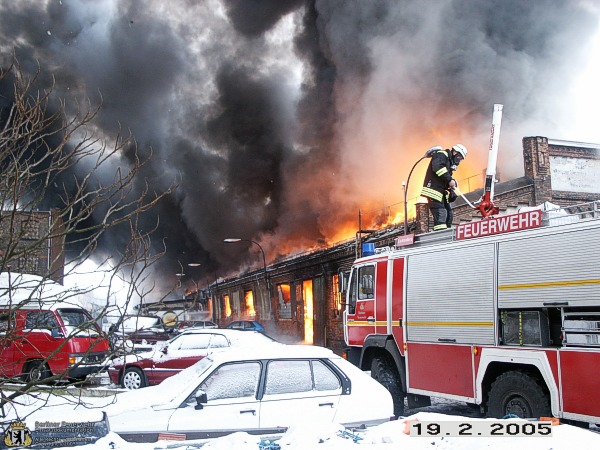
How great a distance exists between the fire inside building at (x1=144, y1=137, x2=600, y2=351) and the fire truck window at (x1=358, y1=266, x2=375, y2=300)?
4055 mm

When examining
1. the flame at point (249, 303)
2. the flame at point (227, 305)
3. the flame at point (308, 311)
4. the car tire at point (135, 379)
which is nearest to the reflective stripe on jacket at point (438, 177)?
the car tire at point (135, 379)

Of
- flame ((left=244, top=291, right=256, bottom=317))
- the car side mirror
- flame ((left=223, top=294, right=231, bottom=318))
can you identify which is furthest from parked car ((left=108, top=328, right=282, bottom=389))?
flame ((left=223, top=294, right=231, bottom=318))

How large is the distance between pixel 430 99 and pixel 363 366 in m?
31.1

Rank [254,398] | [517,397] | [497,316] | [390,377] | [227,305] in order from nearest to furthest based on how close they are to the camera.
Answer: [254,398] < [517,397] < [497,316] < [390,377] < [227,305]

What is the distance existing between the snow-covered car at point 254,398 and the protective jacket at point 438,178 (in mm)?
6097

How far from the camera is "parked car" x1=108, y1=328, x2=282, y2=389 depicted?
46.6ft

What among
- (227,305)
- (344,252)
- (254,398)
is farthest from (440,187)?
(227,305)

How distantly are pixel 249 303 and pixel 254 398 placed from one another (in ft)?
121

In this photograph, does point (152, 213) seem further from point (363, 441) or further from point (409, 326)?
point (363, 441)

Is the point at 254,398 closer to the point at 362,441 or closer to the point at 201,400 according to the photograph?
the point at 201,400

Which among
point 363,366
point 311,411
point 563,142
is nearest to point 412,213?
point 563,142

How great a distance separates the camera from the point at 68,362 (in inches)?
545

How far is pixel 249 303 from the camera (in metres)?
43.3

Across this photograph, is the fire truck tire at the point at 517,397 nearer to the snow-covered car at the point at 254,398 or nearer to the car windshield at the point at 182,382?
the snow-covered car at the point at 254,398
